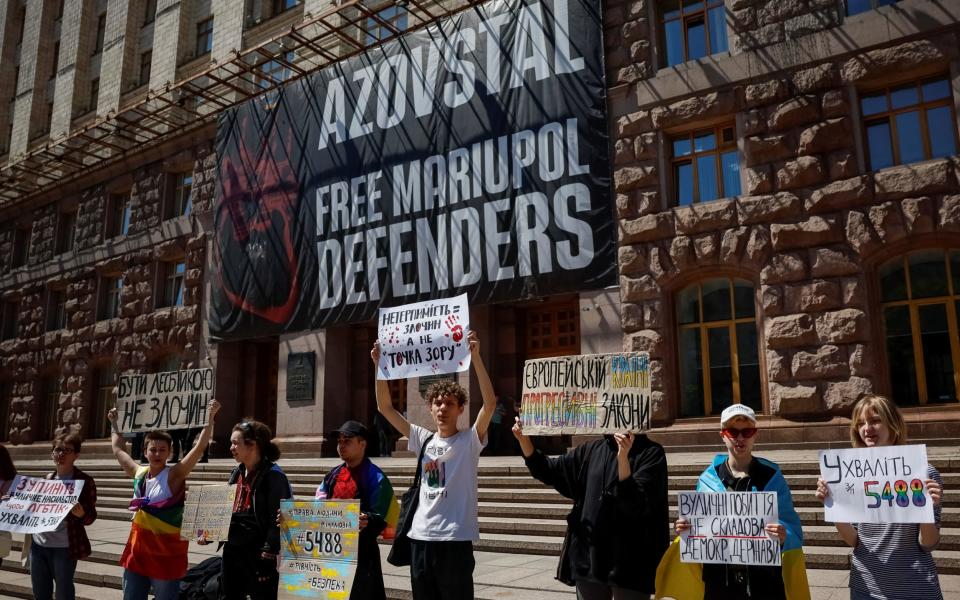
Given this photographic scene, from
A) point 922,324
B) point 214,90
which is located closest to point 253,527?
point 922,324

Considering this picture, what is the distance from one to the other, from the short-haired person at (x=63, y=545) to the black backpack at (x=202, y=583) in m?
0.89

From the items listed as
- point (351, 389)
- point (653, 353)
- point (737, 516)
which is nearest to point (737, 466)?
point (737, 516)

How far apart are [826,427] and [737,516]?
976 centimetres

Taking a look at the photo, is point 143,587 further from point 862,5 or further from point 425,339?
point 862,5

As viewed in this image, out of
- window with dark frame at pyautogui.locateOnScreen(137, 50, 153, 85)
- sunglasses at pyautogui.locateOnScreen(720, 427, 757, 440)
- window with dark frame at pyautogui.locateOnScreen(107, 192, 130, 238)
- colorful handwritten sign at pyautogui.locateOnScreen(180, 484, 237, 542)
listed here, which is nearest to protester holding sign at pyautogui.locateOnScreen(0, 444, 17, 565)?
colorful handwritten sign at pyautogui.locateOnScreen(180, 484, 237, 542)

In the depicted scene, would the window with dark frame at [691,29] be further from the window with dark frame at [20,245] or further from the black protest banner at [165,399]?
the window with dark frame at [20,245]

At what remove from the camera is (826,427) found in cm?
1260

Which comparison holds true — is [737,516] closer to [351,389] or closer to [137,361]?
[351,389]

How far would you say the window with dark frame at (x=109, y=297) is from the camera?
25.3m

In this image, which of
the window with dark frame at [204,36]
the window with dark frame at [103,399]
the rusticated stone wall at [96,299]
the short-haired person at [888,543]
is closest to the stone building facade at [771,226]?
the rusticated stone wall at [96,299]

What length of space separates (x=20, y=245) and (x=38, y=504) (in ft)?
92.8

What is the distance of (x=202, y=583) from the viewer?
661 cm

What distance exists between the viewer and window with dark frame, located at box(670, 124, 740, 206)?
14.7 m

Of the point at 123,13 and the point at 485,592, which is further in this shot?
the point at 123,13
